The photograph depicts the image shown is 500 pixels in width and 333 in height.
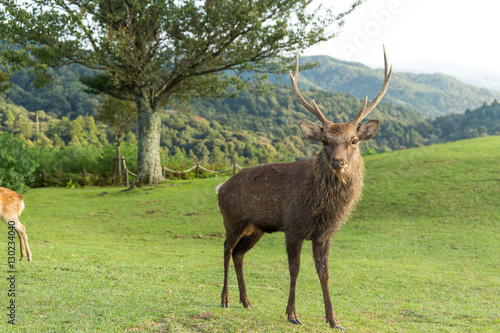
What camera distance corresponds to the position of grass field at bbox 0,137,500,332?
4.49 meters

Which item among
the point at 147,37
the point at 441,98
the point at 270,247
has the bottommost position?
the point at 270,247

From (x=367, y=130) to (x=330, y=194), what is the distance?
80 centimetres

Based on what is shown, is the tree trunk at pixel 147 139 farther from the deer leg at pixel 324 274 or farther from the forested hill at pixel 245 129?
the forested hill at pixel 245 129

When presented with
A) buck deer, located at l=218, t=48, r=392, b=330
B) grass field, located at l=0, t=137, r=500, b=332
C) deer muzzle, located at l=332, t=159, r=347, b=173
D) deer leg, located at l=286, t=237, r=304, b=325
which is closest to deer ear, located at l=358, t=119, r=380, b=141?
buck deer, located at l=218, t=48, r=392, b=330

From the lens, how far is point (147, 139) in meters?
19.2

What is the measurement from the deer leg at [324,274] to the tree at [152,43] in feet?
45.1

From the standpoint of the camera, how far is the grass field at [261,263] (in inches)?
177

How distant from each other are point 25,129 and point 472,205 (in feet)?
160

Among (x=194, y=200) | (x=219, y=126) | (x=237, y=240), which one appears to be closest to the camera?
(x=237, y=240)

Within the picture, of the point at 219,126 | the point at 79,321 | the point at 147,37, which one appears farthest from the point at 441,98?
the point at 79,321

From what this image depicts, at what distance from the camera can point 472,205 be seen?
43.4ft

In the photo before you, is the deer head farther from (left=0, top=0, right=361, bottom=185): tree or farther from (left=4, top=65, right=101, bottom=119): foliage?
(left=4, top=65, right=101, bottom=119): foliage

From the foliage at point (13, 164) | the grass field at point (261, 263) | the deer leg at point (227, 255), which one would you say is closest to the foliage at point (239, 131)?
the foliage at point (13, 164)

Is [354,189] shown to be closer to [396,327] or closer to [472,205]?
[396,327]
